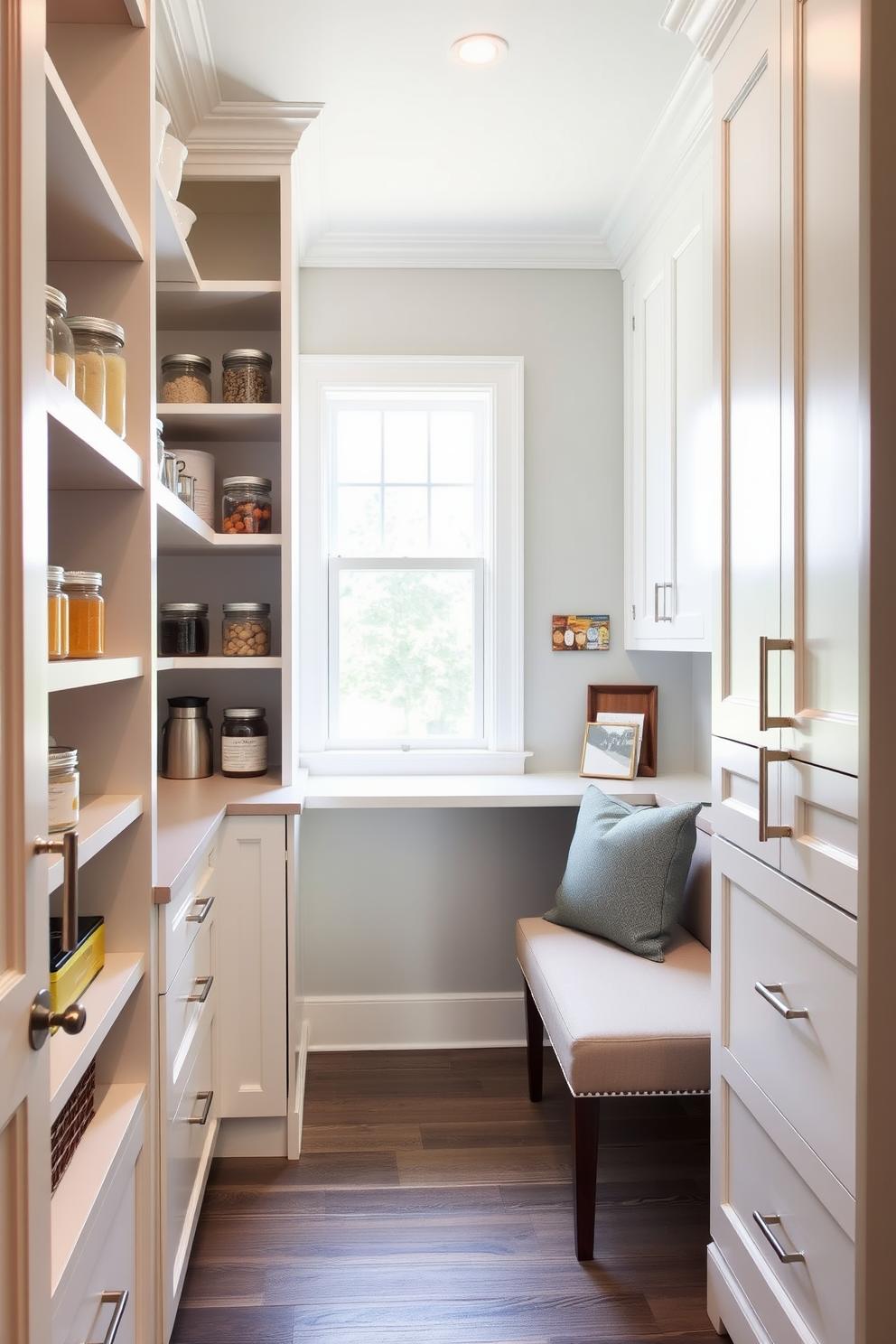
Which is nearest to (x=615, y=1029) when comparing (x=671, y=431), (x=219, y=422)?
(x=671, y=431)

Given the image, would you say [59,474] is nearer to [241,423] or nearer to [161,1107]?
[161,1107]

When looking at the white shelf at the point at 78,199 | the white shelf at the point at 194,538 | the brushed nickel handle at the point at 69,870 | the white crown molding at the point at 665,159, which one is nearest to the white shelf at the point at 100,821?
the brushed nickel handle at the point at 69,870

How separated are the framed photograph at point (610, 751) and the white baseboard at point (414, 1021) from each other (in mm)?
811

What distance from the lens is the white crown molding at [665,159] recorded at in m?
2.15

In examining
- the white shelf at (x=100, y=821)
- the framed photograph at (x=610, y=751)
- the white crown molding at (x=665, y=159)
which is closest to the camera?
the white shelf at (x=100, y=821)

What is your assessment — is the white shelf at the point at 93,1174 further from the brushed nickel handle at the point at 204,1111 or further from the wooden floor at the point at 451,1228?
the wooden floor at the point at 451,1228

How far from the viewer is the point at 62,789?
114 centimetres

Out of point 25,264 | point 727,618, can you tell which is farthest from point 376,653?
point 25,264

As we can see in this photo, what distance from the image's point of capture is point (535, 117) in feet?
7.54

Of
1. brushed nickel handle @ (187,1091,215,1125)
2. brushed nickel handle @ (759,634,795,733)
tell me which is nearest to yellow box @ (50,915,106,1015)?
brushed nickel handle @ (187,1091,215,1125)

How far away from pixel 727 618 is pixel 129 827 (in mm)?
1087

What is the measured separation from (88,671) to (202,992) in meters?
1.05

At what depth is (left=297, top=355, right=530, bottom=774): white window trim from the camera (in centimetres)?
295

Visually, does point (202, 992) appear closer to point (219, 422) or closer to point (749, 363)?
point (219, 422)
